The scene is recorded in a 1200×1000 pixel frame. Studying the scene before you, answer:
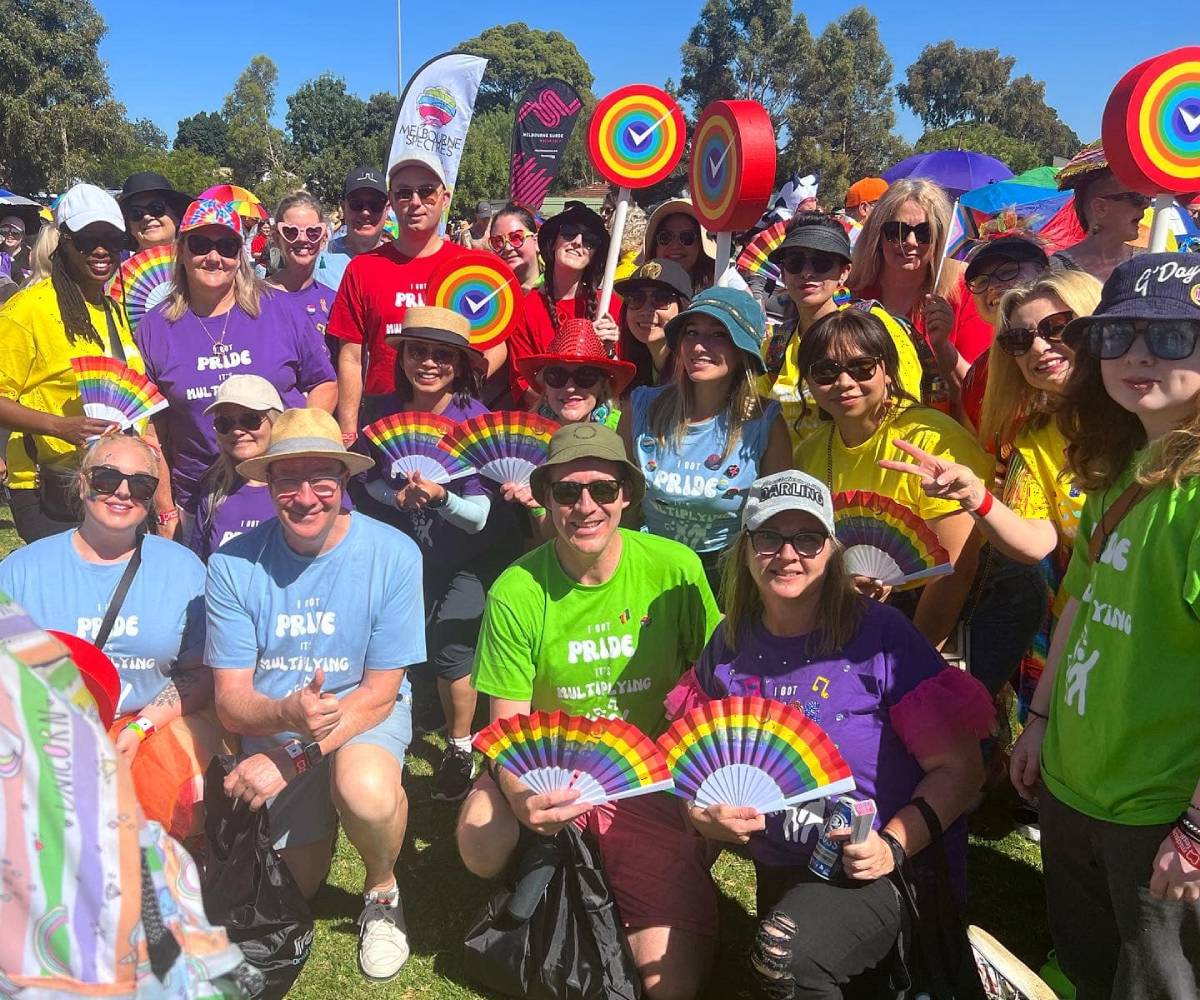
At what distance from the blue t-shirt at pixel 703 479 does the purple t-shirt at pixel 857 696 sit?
2.98ft

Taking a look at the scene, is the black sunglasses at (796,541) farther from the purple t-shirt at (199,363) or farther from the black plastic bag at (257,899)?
the purple t-shirt at (199,363)

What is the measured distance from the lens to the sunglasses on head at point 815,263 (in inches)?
161

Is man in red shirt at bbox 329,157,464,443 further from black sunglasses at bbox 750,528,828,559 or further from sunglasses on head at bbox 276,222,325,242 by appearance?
black sunglasses at bbox 750,528,828,559

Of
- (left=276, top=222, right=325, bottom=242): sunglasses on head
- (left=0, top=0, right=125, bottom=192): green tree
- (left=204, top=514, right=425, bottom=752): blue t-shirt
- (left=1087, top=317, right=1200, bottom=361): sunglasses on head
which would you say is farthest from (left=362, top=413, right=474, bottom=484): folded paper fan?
(left=0, top=0, right=125, bottom=192): green tree

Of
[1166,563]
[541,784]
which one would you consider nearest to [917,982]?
[541,784]

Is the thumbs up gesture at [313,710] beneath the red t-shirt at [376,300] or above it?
beneath

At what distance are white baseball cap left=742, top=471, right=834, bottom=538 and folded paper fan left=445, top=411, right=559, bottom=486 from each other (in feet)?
4.24

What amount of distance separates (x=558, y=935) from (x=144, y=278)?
396 centimetres

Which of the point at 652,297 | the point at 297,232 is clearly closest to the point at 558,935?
the point at 652,297

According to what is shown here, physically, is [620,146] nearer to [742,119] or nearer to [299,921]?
[742,119]

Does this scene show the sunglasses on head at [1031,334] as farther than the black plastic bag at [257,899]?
Yes

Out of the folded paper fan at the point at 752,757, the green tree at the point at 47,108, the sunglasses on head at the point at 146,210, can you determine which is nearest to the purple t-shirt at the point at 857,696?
the folded paper fan at the point at 752,757

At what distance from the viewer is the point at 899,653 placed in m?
2.79

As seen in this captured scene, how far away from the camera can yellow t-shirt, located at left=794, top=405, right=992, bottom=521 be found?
3.27 meters
